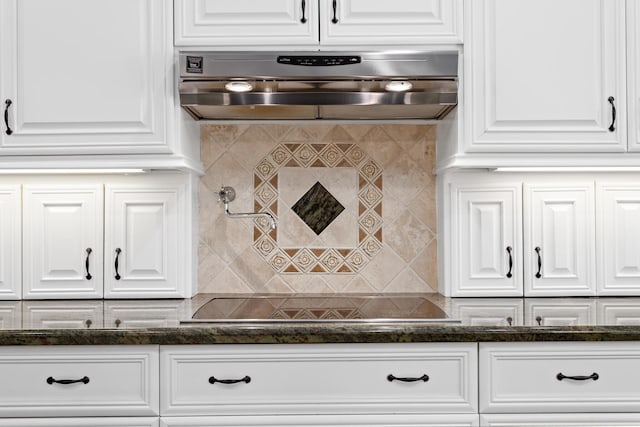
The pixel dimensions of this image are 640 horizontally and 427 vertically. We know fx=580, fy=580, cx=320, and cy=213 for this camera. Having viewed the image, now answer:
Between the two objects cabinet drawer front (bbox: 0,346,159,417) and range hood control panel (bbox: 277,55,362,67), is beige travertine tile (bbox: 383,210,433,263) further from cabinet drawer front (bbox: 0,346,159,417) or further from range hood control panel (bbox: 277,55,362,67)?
cabinet drawer front (bbox: 0,346,159,417)

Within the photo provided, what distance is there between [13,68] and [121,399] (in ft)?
3.60

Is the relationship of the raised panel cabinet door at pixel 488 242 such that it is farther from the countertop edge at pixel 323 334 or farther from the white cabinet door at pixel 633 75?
the countertop edge at pixel 323 334

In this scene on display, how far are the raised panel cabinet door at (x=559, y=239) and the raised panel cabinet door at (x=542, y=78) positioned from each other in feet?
0.93

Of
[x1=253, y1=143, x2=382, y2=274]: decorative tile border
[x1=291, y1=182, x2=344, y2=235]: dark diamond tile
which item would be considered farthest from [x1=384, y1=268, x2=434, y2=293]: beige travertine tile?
[x1=291, y1=182, x2=344, y2=235]: dark diamond tile

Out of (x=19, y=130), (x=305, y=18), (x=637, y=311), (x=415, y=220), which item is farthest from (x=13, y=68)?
(x=637, y=311)

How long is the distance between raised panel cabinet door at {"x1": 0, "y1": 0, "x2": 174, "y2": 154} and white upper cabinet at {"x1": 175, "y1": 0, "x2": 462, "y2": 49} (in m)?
0.14

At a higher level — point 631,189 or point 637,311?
point 631,189

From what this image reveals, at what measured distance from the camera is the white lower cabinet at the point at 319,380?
5.08ft

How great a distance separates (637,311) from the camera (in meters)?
1.78

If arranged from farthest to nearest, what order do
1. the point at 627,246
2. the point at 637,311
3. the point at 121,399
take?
the point at 627,246 → the point at 637,311 → the point at 121,399

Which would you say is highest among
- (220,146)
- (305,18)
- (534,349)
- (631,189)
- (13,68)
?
(305,18)

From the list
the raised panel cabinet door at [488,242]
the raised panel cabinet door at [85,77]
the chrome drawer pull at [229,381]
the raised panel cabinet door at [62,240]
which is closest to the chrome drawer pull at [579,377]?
the raised panel cabinet door at [488,242]

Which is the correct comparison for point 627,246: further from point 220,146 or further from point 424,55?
point 220,146

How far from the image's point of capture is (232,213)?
222cm
